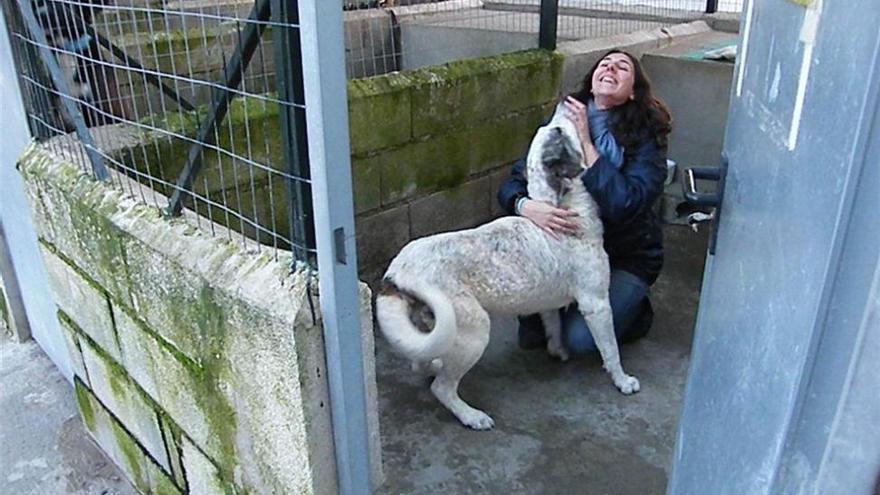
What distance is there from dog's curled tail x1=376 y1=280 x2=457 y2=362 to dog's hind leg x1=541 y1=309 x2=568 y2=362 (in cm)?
83

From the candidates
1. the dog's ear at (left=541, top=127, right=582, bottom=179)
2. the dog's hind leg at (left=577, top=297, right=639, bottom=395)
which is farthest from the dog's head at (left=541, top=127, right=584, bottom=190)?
the dog's hind leg at (left=577, top=297, right=639, bottom=395)

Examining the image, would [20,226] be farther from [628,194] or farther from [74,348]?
[628,194]

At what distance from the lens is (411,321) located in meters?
2.49

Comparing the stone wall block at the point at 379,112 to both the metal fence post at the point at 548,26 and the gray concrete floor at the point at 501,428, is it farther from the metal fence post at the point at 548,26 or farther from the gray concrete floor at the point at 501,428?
the metal fence post at the point at 548,26

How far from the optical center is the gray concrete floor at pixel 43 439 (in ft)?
9.03

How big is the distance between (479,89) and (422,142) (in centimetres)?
44

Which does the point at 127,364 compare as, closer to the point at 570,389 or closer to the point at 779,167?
the point at 570,389

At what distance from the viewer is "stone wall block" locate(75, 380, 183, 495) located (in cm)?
245

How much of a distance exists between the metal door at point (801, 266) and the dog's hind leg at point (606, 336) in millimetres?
1724

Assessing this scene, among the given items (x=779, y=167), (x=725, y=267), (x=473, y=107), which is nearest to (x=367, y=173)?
(x=473, y=107)

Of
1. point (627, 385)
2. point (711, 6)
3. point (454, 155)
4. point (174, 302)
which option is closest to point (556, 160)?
point (627, 385)

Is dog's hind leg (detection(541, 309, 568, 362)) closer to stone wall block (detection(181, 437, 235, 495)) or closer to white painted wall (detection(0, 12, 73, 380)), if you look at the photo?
stone wall block (detection(181, 437, 235, 495))

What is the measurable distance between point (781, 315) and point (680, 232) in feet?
12.2

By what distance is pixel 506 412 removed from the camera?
2.84 m
